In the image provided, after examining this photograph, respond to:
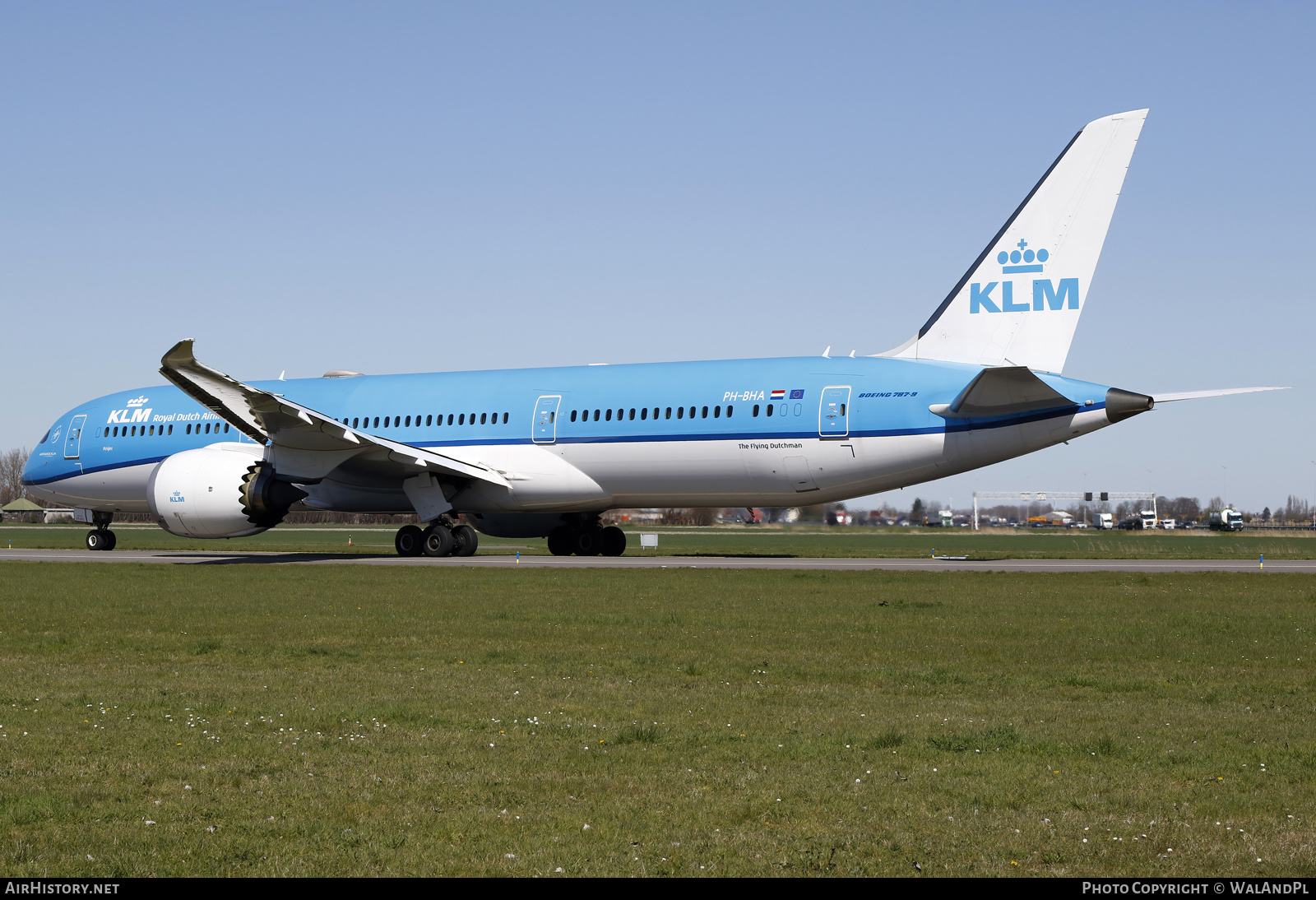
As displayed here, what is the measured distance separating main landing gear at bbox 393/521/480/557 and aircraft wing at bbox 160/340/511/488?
1.43 m

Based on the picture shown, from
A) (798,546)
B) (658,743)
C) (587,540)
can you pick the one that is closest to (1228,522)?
(798,546)

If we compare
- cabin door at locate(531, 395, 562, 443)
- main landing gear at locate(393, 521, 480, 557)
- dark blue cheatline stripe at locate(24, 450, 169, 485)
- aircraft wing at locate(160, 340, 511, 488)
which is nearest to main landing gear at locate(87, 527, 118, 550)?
dark blue cheatline stripe at locate(24, 450, 169, 485)

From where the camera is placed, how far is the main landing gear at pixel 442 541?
107 ft

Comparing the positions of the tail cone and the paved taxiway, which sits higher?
the tail cone

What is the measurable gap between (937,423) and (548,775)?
71.4ft

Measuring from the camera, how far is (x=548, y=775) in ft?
24.3

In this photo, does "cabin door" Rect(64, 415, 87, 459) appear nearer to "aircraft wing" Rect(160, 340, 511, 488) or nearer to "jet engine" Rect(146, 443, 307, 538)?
"jet engine" Rect(146, 443, 307, 538)

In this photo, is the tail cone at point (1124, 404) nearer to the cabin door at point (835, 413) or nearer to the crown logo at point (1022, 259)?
the crown logo at point (1022, 259)

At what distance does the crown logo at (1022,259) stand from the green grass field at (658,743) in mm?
13384

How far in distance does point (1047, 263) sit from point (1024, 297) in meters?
0.90

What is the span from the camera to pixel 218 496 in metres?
30.7

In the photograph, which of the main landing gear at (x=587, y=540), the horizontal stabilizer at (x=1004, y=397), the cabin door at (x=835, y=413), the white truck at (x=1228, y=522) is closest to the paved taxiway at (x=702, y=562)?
the main landing gear at (x=587, y=540)

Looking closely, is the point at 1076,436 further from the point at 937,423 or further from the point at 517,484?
the point at 517,484

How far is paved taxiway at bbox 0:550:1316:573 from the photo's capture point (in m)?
27.1
